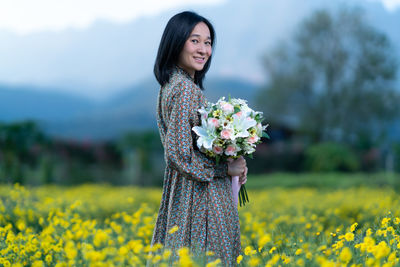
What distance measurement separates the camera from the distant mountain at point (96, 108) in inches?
772

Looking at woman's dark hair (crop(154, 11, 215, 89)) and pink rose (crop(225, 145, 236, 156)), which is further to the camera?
woman's dark hair (crop(154, 11, 215, 89))

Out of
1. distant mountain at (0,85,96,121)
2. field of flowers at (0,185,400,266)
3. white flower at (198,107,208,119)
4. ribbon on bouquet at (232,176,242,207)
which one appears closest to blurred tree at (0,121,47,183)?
field of flowers at (0,185,400,266)

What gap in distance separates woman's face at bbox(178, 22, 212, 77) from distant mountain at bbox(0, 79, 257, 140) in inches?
658

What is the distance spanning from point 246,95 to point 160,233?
18.5m

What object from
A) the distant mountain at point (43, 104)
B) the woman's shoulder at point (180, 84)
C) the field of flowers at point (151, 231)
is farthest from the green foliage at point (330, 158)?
the woman's shoulder at point (180, 84)

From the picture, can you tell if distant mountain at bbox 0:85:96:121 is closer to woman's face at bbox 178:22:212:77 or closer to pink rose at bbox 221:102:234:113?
woman's face at bbox 178:22:212:77

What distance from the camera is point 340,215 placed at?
545 cm

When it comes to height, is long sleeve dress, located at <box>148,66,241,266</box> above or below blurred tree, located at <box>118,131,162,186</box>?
above

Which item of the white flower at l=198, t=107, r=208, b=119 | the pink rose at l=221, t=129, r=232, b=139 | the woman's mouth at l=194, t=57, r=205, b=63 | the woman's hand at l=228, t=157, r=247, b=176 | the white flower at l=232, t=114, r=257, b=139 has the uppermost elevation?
the woman's mouth at l=194, t=57, r=205, b=63

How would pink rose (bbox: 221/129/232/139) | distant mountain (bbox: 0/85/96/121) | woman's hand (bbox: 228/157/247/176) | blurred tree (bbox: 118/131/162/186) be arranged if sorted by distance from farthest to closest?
distant mountain (bbox: 0/85/96/121)
blurred tree (bbox: 118/131/162/186)
woman's hand (bbox: 228/157/247/176)
pink rose (bbox: 221/129/232/139)

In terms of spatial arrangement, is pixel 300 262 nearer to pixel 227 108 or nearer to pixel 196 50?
pixel 227 108

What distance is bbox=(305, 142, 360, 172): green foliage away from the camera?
14.8 metres

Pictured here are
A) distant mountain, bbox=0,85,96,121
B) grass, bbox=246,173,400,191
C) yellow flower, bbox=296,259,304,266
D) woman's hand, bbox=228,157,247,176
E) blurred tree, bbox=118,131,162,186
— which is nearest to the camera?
yellow flower, bbox=296,259,304,266

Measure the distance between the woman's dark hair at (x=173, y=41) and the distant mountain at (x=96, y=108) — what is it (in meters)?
16.8
